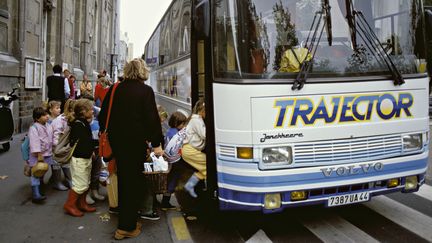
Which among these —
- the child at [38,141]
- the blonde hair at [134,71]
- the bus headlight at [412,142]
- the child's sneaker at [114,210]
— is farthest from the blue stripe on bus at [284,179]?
the child at [38,141]

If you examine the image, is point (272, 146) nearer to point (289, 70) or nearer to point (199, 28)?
point (289, 70)

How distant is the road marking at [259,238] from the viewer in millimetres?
4527

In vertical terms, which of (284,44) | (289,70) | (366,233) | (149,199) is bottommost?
(366,233)

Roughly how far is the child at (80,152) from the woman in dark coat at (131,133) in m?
0.79

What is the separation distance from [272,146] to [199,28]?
1.47m

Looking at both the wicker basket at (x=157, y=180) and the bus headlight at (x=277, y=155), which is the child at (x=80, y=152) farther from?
the bus headlight at (x=277, y=155)

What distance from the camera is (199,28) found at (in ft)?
14.5

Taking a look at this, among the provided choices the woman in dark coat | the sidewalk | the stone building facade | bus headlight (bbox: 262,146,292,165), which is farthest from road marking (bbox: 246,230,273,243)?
the stone building facade

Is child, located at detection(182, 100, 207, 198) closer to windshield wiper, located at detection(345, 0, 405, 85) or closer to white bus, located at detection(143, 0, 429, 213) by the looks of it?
white bus, located at detection(143, 0, 429, 213)

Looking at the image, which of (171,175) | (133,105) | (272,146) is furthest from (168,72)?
(272,146)

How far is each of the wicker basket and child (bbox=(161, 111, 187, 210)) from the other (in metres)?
0.50

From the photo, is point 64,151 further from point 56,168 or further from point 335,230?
point 335,230

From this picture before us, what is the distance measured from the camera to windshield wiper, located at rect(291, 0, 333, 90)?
13.5 ft

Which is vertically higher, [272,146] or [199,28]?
[199,28]
